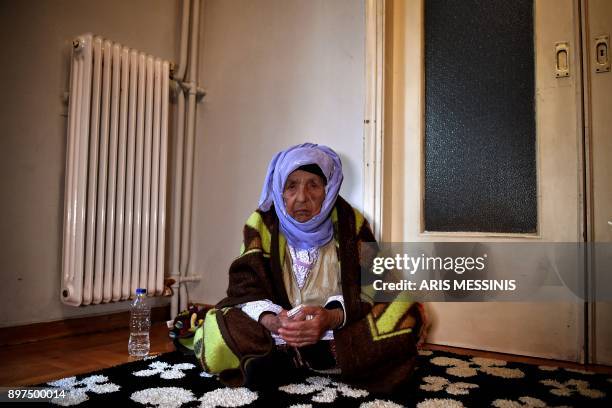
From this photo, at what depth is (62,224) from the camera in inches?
74.9

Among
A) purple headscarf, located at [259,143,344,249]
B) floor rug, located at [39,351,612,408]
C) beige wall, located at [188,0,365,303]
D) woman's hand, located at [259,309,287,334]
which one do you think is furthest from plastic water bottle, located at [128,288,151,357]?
purple headscarf, located at [259,143,344,249]

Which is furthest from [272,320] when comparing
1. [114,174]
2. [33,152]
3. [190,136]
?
[190,136]

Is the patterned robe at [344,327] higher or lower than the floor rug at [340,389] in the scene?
higher

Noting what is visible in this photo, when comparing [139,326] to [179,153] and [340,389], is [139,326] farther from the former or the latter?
[340,389]

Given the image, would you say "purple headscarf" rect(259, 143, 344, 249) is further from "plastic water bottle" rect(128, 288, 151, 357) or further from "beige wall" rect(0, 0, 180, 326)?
"beige wall" rect(0, 0, 180, 326)

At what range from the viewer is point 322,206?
145 centimetres

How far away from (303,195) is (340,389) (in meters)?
0.59

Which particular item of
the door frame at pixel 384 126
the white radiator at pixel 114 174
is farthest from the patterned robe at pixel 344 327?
the white radiator at pixel 114 174

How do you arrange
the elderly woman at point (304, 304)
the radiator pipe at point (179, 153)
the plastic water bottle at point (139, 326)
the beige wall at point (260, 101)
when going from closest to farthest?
the elderly woman at point (304, 304) < the plastic water bottle at point (139, 326) < the beige wall at point (260, 101) < the radiator pipe at point (179, 153)

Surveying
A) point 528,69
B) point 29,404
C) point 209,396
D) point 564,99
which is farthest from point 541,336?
point 29,404

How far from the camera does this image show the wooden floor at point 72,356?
1354mm

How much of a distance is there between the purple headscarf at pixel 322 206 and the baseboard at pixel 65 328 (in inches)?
41.9

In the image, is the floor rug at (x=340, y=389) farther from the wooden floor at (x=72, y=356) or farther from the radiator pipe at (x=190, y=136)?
the radiator pipe at (x=190, y=136)

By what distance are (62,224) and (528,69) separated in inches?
80.3
